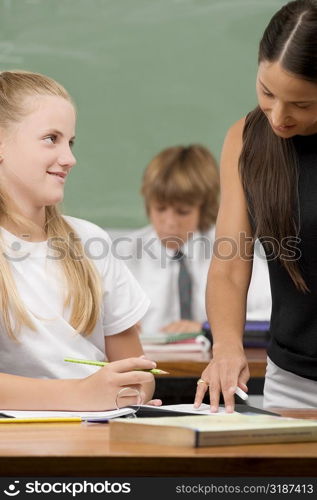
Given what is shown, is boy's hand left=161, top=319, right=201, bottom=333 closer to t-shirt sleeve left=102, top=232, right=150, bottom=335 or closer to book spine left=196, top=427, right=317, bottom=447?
t-shirt sleeve left=102, top=232, right=150, bottom=335

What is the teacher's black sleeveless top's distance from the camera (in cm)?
160

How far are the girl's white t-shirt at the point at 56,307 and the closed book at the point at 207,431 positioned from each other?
0.61 meters

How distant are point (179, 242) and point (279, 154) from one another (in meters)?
2.26

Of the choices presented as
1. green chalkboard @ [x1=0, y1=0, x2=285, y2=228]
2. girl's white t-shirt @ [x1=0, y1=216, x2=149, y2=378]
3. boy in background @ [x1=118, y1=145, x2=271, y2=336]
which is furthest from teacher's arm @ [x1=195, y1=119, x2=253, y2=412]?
green chalkboard @ [x1=0, y1=0, x2=285, y2=228]

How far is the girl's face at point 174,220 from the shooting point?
378cm

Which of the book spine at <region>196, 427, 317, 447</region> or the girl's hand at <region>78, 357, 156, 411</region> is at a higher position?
the girl's hand at <region>78, 357, 156, 411</region>

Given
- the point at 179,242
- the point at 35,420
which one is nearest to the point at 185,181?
the point at 179,242

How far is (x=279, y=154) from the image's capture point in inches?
64.8

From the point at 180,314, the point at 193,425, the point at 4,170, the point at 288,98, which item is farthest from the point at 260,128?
the point at 180,314

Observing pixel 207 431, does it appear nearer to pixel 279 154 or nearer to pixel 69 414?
pixel 69 414

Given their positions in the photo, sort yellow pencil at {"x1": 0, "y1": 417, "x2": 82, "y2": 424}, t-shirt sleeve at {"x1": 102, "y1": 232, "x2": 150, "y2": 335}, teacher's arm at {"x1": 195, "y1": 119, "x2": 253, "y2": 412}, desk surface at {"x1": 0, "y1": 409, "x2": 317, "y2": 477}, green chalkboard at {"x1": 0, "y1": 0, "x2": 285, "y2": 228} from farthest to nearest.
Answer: green chalkboard at {"x1": 0, "y1": 0, "x2": 285, "y2": 228} < t-shirt sleeve at {"x1": 102, "y1": 232, "x2": 150, "y2": 335} < teacher's arm at {"x1": 195, "y1": 119, "x2": 253, "y2": 412} < yellow pencil at {"x1": 0, "y1": 417, "x2": 82, "y2": 424} < desk surface at {"x1": 0, "y1": 409, "x2": 317, "y2": 477}

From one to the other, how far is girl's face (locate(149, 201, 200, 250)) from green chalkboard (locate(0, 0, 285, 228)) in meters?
0.46

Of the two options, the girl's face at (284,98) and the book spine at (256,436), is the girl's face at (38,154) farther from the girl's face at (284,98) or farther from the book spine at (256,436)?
the book spine at (256,436)

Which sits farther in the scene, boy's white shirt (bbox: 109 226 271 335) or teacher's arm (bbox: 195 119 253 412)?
boy's white shirt (bbox: 109 226 271 335)
